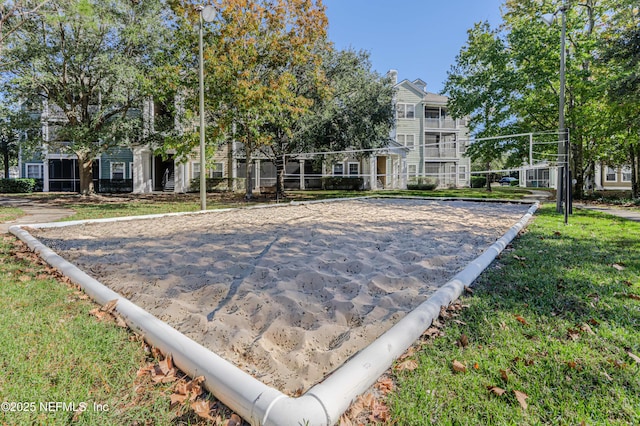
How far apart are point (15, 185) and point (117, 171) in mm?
6064

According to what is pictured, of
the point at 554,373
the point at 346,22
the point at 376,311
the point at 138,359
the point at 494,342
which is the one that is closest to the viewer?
the point at 554,373

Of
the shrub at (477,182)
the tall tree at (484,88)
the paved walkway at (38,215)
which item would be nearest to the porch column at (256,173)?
the tall tree at (484,88)

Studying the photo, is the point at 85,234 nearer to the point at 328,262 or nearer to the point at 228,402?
the point at 328,262

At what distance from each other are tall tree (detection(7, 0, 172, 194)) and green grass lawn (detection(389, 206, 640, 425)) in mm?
13777

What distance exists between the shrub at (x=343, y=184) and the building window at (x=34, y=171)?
769 inches

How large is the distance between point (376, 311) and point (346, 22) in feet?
55.1

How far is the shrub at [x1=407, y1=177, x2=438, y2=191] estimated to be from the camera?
91.2ft

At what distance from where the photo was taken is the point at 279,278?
3721 millimetres

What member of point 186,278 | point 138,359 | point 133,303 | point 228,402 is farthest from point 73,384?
point 186,278

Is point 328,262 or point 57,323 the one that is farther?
point 328,262

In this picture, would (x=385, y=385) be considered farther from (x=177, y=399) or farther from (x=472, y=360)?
(x=177, y=399)

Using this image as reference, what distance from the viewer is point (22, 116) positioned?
15.3m

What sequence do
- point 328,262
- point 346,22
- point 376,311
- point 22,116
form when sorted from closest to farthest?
point 376,311
point 328,262
point 22,116
point 346,22

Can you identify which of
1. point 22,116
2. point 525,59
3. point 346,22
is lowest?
point 22,116
